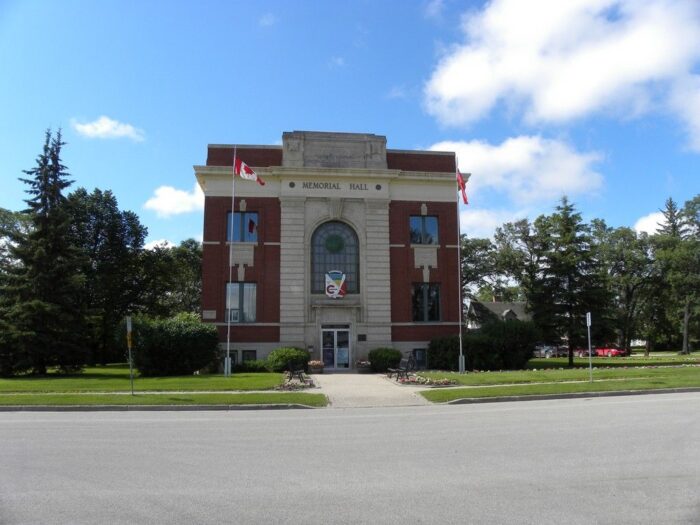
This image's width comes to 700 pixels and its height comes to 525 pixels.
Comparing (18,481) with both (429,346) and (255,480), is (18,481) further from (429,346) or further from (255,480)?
(429,346)

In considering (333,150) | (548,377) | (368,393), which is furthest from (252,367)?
(548,377)

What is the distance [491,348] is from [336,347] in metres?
8.63

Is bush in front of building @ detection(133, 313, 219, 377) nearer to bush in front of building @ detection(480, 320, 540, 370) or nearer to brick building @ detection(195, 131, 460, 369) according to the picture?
brick building @ detection(195, 131, 460, 369)

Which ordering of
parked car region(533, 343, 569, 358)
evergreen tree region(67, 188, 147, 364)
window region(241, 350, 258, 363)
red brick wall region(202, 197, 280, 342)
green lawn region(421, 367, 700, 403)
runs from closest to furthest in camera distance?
green lawn region(421, 367, 700, 403), window region(241, 350, 258, 363), red brick wall region(202, 197, 280, 342), evergreen tree region(67, 188, 147, 364), parked car region(533, 343, 569, 358)

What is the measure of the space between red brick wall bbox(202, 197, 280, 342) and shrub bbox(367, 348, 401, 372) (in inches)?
222

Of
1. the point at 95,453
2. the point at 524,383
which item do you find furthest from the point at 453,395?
the point at 95,453

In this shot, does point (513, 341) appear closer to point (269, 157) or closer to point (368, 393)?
point (368, 393)

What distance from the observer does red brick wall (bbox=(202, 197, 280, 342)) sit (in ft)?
106

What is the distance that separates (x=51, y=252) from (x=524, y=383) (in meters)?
25.3

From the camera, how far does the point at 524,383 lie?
21875 mm

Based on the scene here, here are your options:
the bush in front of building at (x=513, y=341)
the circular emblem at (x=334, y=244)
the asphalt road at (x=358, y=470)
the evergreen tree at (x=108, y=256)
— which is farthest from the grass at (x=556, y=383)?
the evergreen tree at (x=108, y=256)

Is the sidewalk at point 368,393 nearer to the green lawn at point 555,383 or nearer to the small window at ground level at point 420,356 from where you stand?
the green lawn at point 555,383

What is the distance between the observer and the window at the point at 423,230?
3488 centimetres

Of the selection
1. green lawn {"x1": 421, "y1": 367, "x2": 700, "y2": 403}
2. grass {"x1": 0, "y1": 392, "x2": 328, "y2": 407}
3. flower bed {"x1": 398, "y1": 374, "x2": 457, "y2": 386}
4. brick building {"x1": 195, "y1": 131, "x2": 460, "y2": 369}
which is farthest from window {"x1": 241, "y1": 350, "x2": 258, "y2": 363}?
grass {"x1": 0, "y1": 392, "x2": 328, "y2": 407}
